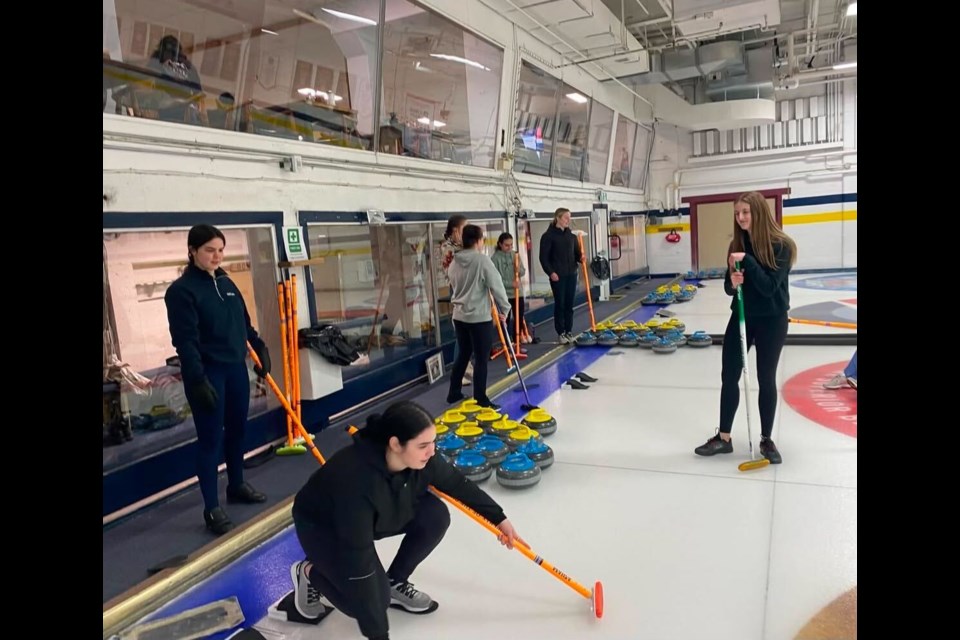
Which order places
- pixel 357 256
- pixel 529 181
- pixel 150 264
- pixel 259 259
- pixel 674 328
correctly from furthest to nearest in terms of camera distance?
pixel 529 181 → pixel 674 328 → pixel 357 256 → pixel 150 264 → pixel 259 259

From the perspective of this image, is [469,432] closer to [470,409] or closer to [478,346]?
[470,409]

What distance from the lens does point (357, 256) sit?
6.01 m

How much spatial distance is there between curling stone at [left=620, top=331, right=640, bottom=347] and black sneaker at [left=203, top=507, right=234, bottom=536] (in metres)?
5.46

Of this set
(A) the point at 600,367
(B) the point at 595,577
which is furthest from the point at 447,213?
(B) the point at 595,577

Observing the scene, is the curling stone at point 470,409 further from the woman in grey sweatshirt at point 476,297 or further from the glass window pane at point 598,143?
the glass window pane at point 598,143

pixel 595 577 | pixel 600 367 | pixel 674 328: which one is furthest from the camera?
pixel 674 328

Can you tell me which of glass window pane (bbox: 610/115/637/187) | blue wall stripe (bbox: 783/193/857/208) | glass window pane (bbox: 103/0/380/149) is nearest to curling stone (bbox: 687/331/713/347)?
glass window pane (bbox: 103/0/380/149)

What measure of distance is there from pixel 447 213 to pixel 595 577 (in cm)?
487

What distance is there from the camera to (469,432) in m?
4.41

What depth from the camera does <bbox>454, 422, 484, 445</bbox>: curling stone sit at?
435 centimetres

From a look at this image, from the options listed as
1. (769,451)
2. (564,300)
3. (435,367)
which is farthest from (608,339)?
(769,451)

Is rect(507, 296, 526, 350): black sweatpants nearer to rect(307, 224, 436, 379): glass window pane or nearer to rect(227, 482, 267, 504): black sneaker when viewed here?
rect(307, 224, 436, 379): glass window pane

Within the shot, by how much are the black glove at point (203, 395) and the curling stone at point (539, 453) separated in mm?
1916
